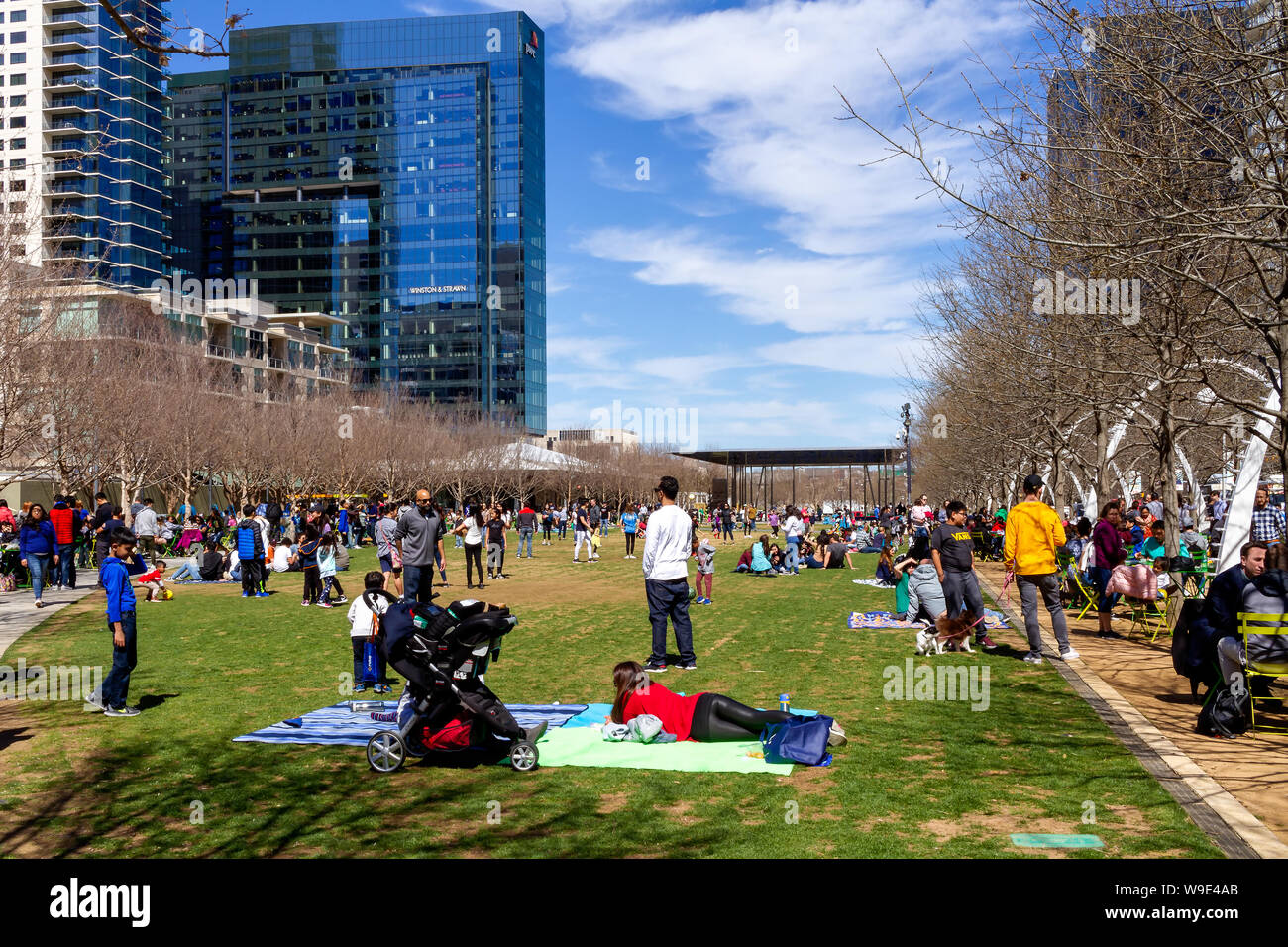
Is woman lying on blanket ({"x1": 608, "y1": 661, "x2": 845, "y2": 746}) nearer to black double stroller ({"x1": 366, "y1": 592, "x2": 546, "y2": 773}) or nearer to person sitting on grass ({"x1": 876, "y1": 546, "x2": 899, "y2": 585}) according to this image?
black double stroller ({"x1": 366, "y1": 592, "x2": 546, "y2": 773})

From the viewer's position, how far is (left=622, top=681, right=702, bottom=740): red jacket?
8.42 m

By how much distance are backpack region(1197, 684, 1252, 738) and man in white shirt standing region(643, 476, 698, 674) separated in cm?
519

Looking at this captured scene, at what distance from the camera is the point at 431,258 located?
127250mm

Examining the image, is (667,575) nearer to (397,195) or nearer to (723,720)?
(723,720)

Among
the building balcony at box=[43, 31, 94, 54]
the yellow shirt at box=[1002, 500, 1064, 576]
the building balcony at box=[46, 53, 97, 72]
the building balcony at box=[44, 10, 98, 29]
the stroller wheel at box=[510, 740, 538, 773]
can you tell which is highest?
the building balcony at box=[44, 10, 98, 29]

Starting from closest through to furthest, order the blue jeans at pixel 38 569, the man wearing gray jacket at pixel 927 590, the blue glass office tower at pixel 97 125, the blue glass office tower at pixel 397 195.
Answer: the man wearing gray jacket at pixel 927 590 < the blue jeans at pixel 38 569 < the blue glass office tower at pixel 97 125 < the blue glass office tower at pixel 397 195

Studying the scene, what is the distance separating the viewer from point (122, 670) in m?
9.62

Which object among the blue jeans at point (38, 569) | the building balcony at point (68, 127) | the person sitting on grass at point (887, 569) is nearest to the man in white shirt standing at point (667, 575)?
the person sitting on grass at point (887, 569)

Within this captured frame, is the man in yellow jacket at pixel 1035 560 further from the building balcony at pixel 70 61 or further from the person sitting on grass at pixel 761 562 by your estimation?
the building balcony at pixel 70 61

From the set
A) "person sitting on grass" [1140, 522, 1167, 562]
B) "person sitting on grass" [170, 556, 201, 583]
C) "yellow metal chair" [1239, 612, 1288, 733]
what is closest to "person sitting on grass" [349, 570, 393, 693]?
"yellow metal chair" [1239, 612, 1288, 733]

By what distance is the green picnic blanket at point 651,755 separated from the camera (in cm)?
755

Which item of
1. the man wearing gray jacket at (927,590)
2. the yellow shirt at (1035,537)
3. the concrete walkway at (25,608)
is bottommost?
the concrete walkway at (25,608)

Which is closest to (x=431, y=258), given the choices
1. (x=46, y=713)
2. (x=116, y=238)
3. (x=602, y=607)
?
(x=116, y=238)

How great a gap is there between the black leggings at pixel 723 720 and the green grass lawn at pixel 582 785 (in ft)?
2.56
